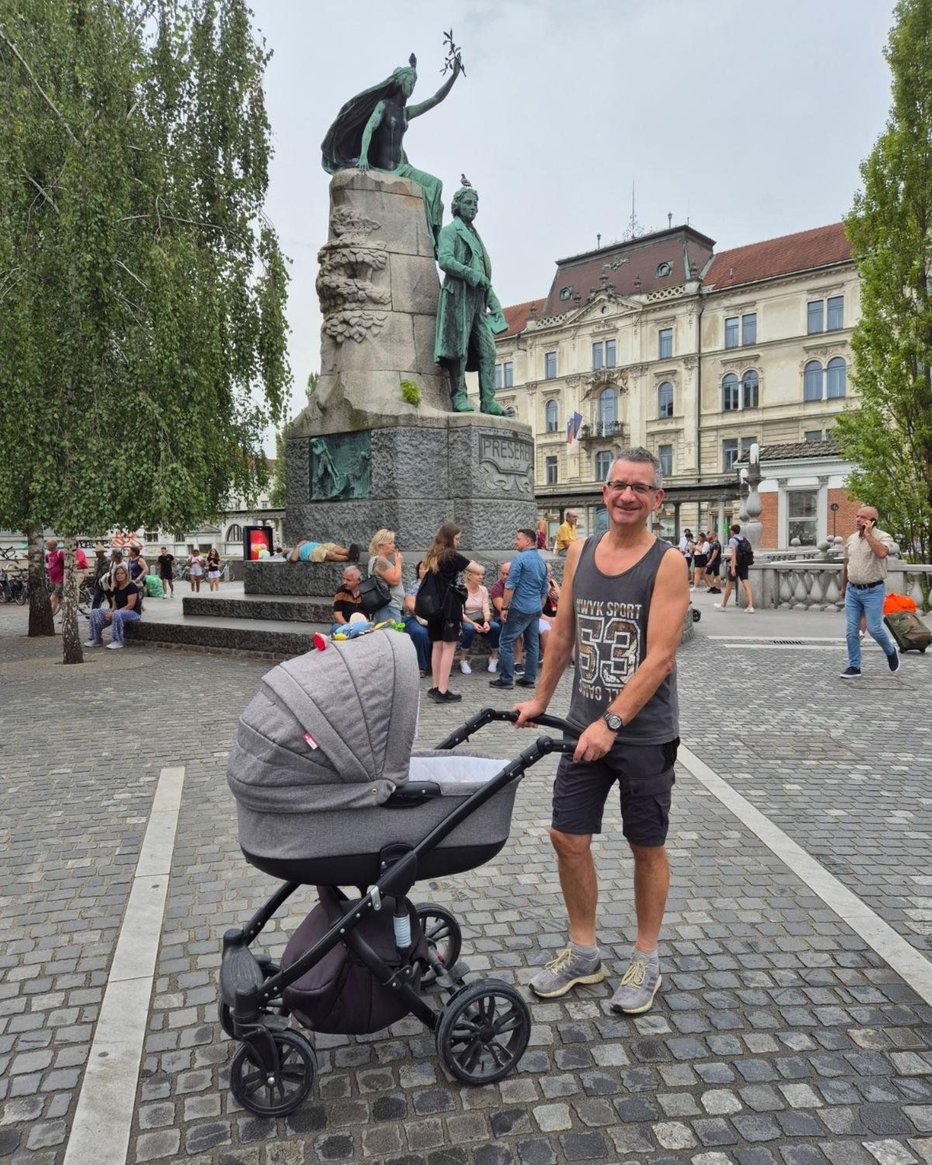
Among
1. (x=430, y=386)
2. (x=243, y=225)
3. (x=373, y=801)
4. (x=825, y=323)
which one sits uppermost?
(x=825, y=323)

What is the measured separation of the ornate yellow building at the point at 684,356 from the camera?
5400cm

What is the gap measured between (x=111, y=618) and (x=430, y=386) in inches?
263

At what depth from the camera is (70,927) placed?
388 centimetres

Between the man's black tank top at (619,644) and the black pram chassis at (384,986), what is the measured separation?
36 centimetres

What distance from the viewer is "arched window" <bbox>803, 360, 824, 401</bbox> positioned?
54156 mm

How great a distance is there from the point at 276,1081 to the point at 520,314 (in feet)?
241

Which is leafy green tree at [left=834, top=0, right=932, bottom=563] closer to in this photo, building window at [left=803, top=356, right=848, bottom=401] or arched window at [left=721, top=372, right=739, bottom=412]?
building window at [left=803, top=356, right=848, bottom=401]

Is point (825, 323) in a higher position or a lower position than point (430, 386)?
higher

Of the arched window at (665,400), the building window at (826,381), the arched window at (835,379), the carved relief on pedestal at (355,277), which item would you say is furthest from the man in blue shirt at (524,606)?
the arched window at (665,400)

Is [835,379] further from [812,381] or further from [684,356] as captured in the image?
[684,356]

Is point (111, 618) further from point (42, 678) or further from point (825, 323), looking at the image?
point (825, 323)

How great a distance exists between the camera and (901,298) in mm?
19516

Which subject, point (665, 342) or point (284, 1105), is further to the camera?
point (665, 342)

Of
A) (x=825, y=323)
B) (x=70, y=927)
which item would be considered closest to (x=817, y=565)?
(x=70, y=927)
